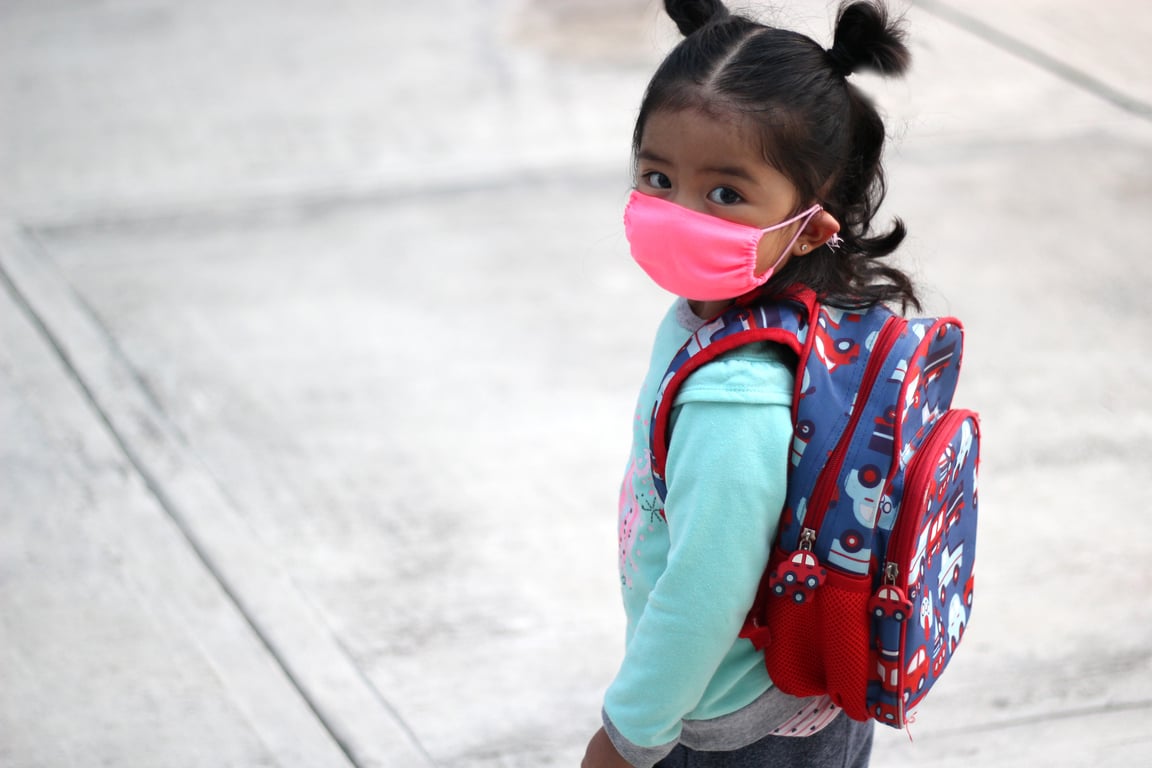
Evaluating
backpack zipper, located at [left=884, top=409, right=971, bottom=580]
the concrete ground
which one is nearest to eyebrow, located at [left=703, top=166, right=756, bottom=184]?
backpack zipper, located at [left=884, top=409, right=971, bottom=580]

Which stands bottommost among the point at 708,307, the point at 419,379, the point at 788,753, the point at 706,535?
the point at 419,379

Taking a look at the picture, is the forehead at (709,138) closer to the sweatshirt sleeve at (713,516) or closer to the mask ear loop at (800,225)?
the mask ear loop at (800,225)

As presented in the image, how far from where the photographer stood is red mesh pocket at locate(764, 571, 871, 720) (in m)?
1.46

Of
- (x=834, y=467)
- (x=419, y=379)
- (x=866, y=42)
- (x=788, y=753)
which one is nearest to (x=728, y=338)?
(x=834, y=467)

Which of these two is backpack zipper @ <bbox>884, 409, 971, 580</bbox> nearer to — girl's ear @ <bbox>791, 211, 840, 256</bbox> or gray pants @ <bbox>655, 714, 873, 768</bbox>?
girl's ear @ <bbox>791, 211, 840, 256</bbox>

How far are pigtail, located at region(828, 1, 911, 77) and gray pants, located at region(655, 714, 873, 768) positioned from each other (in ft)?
2.78

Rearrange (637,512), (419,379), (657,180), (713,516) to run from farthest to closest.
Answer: (419,379), (637,512), (657,180), (713,516)

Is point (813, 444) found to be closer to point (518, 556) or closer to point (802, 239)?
point (802, 239)

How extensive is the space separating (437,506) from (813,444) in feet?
6.30

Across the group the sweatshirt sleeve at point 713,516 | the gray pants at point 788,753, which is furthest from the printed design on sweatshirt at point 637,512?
the gray pants at point 788,753

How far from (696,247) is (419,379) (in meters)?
2.34

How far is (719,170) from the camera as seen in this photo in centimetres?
146

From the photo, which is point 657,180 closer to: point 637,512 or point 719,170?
point 719,170

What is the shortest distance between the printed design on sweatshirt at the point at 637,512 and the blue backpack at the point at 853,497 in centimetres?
5
